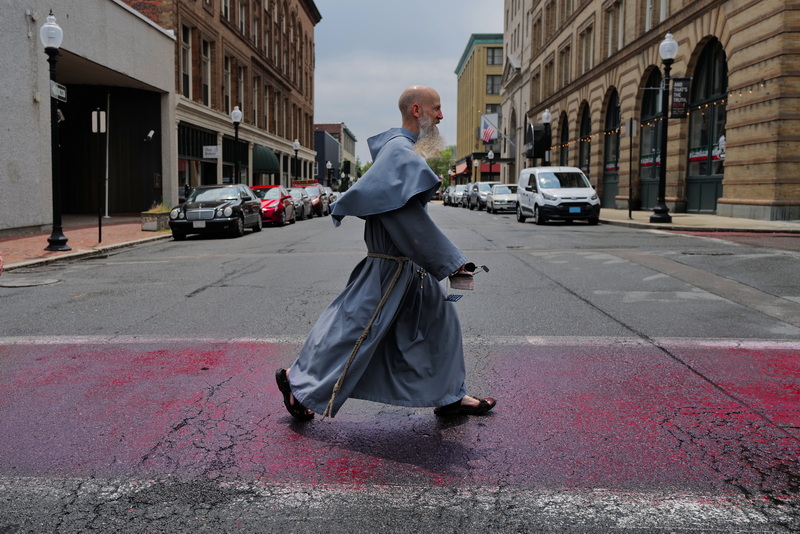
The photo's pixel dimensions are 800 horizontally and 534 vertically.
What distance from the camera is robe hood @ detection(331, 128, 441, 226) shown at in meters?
3.53

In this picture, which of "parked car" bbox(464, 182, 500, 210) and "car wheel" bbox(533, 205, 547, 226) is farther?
"parked car" bbox(464, 182, 500, 210)

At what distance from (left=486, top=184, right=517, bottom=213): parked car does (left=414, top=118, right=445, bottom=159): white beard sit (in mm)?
29787

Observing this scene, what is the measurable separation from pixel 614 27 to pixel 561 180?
1713cm

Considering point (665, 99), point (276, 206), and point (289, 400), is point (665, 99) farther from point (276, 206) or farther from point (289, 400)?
point (289, 400)

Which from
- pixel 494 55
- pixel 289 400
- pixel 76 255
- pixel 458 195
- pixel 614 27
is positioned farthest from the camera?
pixel 494 55

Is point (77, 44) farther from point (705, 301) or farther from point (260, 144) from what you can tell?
point (260, 144)

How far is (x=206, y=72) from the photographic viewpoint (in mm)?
33875

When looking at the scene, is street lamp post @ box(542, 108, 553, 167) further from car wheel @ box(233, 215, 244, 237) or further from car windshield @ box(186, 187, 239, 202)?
car wheel @ box(233, 215, 244, 237)

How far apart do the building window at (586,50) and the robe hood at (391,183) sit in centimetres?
3918

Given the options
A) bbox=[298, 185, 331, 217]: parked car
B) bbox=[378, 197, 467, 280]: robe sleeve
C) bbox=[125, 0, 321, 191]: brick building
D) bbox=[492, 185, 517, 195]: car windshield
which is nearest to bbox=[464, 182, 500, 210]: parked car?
bbox=[492, 185, 517, 195]: car windshield

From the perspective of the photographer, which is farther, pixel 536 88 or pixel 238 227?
pixel 536 88

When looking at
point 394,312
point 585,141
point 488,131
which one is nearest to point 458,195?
point 585,141

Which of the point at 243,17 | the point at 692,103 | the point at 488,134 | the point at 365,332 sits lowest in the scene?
the point at 365,332

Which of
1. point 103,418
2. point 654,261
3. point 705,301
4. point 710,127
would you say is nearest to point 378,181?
point 103,418
